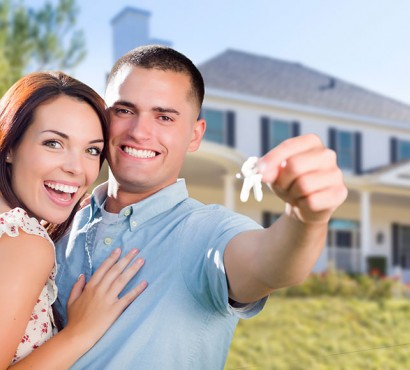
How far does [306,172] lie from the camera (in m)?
1.14

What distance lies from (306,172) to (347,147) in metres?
16.7

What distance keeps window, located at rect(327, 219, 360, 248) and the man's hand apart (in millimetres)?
16239

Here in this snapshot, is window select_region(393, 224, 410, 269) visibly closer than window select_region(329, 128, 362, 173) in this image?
No

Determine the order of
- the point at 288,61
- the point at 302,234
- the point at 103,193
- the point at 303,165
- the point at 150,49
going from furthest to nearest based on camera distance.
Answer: the point at 288,61
the point at 103,193
the point at 150,49
the point at 302,234
the point at 303,165

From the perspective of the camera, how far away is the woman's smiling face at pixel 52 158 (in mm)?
1784

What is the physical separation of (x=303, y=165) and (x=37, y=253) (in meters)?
0.74

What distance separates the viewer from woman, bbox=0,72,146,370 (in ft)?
5.58

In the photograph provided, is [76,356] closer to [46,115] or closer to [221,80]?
[46,115]

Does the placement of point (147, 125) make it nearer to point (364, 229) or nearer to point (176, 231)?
point (176, 231)

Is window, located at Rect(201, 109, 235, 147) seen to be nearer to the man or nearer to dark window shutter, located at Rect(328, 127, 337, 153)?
dark window shutter, located at Rect(328, 127, 337, 153)

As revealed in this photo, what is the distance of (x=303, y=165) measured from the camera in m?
1.13

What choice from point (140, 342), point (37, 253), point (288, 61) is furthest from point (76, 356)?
point (288, 61)

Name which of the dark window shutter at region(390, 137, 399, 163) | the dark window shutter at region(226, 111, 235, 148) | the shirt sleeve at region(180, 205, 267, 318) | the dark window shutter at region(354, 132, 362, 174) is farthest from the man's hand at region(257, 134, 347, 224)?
the dark window shutter at region(390, 137, 399, 163)

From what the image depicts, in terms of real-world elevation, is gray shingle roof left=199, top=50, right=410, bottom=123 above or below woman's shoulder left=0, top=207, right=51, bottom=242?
below
